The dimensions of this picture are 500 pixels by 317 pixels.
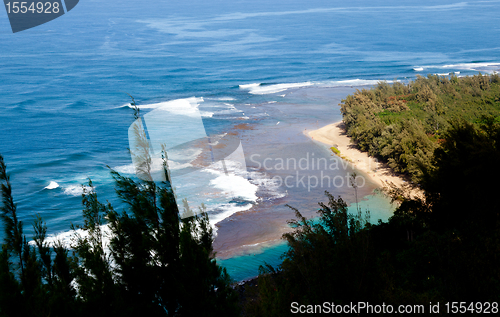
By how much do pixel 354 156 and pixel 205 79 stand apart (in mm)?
42029

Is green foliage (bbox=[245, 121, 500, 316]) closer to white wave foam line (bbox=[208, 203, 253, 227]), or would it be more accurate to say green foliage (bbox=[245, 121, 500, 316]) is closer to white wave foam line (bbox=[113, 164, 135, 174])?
white wave foam line (bbox=[208, 203, 253, 227])

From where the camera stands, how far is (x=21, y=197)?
28828mm

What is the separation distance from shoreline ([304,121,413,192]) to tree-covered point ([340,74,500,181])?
2.24ft

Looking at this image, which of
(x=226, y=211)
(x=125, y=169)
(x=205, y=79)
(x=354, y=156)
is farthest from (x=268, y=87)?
(x=226, y=211)

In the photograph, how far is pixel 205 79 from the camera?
229 feet

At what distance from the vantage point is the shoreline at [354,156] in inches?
1130

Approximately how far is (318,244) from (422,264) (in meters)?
3.69

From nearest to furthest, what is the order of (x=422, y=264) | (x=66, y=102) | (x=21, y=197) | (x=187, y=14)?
1. (x=422, y=264)
2. (x=21, y=197)
3. (x=66, y=102)
4. (x=187, y=14)

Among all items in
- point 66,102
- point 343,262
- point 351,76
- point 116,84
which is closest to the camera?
point 343,262

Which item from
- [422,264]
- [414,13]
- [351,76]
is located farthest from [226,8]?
[422,264]

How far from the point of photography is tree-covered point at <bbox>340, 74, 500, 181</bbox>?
28.3m

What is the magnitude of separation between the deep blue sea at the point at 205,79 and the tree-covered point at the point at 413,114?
3969 millimetres

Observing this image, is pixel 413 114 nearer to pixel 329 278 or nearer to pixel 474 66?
pixel 329 278

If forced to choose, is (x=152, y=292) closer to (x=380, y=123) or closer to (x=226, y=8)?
(x=380, y=123)
